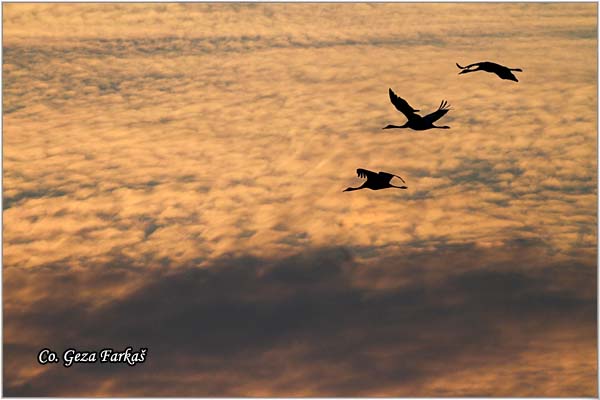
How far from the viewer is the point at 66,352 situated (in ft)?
123

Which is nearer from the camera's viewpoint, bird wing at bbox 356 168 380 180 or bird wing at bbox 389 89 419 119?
bird wing at bbox 356 168 380 180

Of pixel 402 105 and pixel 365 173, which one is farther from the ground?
pixel 402 105

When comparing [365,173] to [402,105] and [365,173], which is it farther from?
[402,105]

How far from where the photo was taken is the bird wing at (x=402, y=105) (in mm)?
30766

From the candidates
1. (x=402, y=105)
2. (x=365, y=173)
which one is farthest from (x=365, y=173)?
(x=402, y=105)

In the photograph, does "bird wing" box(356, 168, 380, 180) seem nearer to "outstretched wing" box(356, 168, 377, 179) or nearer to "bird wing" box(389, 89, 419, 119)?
"outstretched wing" box(356, 168, 377, 179)

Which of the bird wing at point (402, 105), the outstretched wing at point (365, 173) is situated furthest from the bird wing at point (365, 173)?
the bird wing at point (402, 105)

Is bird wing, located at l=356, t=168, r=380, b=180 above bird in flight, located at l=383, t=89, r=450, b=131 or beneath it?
beneath

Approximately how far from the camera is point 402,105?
30891 mm

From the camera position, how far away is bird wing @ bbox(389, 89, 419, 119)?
30766 millimetres

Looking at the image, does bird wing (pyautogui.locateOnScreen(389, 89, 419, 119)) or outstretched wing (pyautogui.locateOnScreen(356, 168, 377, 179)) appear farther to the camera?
bird wing (pyautogui.locateOnScreen(389, 89, 419, 119))

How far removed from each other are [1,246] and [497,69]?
63.6 feet

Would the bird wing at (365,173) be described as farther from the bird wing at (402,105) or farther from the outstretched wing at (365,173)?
the bird wing at (402,105)

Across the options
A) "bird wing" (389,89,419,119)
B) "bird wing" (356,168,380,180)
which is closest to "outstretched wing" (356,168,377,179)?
"bird wing" (356,168,380,180)
